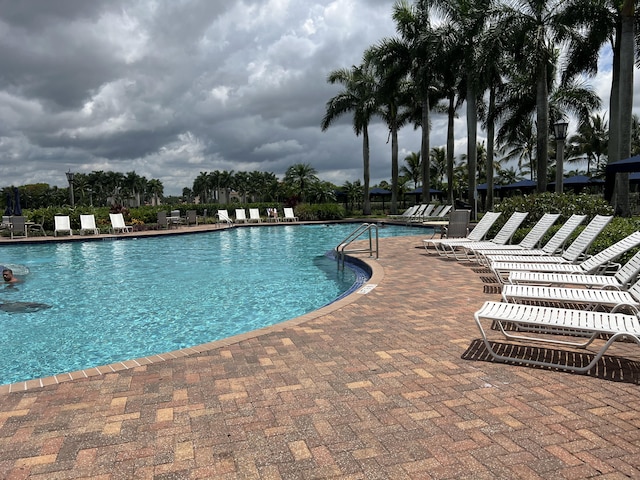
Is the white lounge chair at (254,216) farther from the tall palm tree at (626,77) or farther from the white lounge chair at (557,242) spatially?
the white lounge chair at (557,242)

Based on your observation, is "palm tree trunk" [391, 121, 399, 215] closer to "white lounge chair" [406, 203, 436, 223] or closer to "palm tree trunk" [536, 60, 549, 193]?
"white lounge chair" [406, 203, 436, 223]

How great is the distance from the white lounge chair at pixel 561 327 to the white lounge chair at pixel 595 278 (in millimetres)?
990

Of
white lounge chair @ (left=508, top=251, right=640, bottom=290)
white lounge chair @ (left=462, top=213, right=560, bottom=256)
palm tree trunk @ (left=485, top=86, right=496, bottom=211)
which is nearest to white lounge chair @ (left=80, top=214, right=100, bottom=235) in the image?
white lounge chair @ (left=462, top=213, right=560, bottom=256)

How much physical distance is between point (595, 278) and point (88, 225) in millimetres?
20329

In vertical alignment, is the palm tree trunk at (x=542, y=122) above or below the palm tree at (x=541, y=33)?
below

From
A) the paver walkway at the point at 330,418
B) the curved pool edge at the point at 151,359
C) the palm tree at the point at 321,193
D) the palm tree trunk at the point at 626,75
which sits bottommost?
the paver walkway at the point at 330,418

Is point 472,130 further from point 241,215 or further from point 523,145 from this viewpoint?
point 523,145

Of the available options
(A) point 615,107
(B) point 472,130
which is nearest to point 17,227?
(B) point 472,130

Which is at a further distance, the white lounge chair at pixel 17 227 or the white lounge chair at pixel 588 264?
the white lounge chair at pixel 17 227

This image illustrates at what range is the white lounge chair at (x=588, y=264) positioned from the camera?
5457 millimetres

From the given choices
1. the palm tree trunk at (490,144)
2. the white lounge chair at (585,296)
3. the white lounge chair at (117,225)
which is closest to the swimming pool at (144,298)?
the white lounge chair at (585,296)

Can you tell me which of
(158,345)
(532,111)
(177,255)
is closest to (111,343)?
(158,345)

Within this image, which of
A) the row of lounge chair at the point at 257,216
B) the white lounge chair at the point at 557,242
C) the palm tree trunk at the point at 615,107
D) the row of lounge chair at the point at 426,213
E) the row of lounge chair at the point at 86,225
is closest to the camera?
the white lounge chair at the point at 557,242

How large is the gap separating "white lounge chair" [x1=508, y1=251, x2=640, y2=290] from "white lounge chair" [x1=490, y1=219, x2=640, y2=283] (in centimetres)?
24
